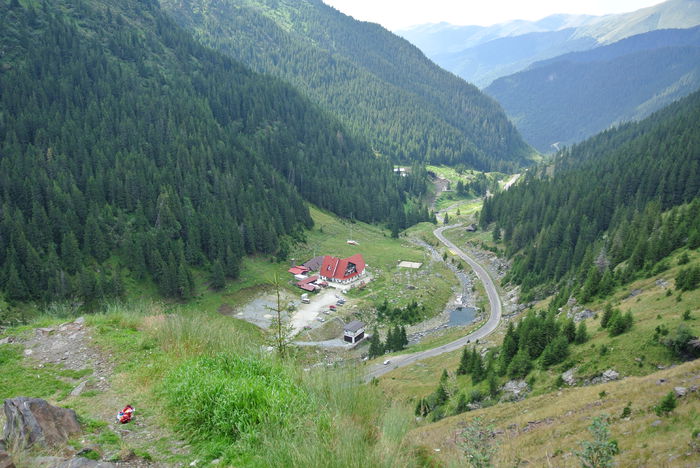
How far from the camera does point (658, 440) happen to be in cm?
1603

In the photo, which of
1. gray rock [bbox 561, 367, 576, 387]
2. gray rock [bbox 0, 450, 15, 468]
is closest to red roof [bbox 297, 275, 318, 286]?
gray rock [bbox 561, 367, 576, 387]

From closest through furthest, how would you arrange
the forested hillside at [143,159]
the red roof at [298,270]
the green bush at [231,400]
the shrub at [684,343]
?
1. the green bush at [231,400]
2. the shrub at [684,343]
3. the forested hillside at [143,159]
4. the red roof at [298,270]

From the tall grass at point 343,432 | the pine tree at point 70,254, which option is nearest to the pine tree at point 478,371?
the tall grass at point 343,432

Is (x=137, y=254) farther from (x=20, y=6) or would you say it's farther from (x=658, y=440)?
(x=20, y=6)

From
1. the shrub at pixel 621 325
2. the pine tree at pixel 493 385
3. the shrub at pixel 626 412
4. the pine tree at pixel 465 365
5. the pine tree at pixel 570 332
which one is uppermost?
the shrub at pixel 626 412

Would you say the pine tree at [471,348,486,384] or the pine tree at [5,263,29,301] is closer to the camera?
the pine tree at [471,348,486,384]

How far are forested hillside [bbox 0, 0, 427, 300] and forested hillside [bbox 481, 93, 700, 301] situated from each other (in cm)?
5184

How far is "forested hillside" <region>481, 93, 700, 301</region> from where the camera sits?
59344 millimetres

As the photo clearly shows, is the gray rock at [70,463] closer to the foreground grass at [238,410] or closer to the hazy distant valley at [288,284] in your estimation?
the hazy distant valley at [288,284]

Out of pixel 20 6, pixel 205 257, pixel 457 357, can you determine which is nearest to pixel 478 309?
pixel 457 357

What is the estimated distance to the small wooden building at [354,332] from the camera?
71000 millimetres

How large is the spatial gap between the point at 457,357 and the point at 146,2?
200562 mm

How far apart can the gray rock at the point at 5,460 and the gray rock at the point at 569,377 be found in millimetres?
Result: 38504

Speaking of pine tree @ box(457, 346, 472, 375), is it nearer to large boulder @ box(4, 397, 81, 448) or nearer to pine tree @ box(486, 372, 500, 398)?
pine tree @ box(486, 372, 500, 398)
